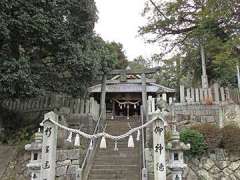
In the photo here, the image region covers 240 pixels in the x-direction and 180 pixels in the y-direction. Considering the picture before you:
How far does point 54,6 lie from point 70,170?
6.25 meters

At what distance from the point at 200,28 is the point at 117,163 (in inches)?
291

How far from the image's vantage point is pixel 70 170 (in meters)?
9.73

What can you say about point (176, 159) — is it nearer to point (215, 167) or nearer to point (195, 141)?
point (195, 141)

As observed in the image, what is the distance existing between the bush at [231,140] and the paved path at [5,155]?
307 inches

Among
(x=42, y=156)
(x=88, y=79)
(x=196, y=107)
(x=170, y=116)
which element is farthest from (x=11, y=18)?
(x=196, y=107)

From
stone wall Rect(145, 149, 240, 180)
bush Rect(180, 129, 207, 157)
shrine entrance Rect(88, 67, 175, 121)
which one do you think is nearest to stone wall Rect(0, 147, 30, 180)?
stone wall Rect(145, 149, 240, 180)

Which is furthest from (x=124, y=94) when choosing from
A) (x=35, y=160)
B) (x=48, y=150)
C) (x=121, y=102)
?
(x=48, y=150)

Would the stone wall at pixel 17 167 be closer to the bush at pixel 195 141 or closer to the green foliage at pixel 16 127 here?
the green foliage at pixel 16 127

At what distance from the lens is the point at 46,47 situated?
1096cm

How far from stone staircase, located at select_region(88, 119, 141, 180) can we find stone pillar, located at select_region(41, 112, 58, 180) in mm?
2399

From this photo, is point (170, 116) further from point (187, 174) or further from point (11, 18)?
point (11, 18)

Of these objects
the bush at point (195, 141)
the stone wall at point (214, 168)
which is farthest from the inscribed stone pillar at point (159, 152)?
the stone wall at point (214, 168)

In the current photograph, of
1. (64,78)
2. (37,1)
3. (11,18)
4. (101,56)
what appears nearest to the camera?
(11,18)

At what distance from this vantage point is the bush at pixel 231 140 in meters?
9.73
